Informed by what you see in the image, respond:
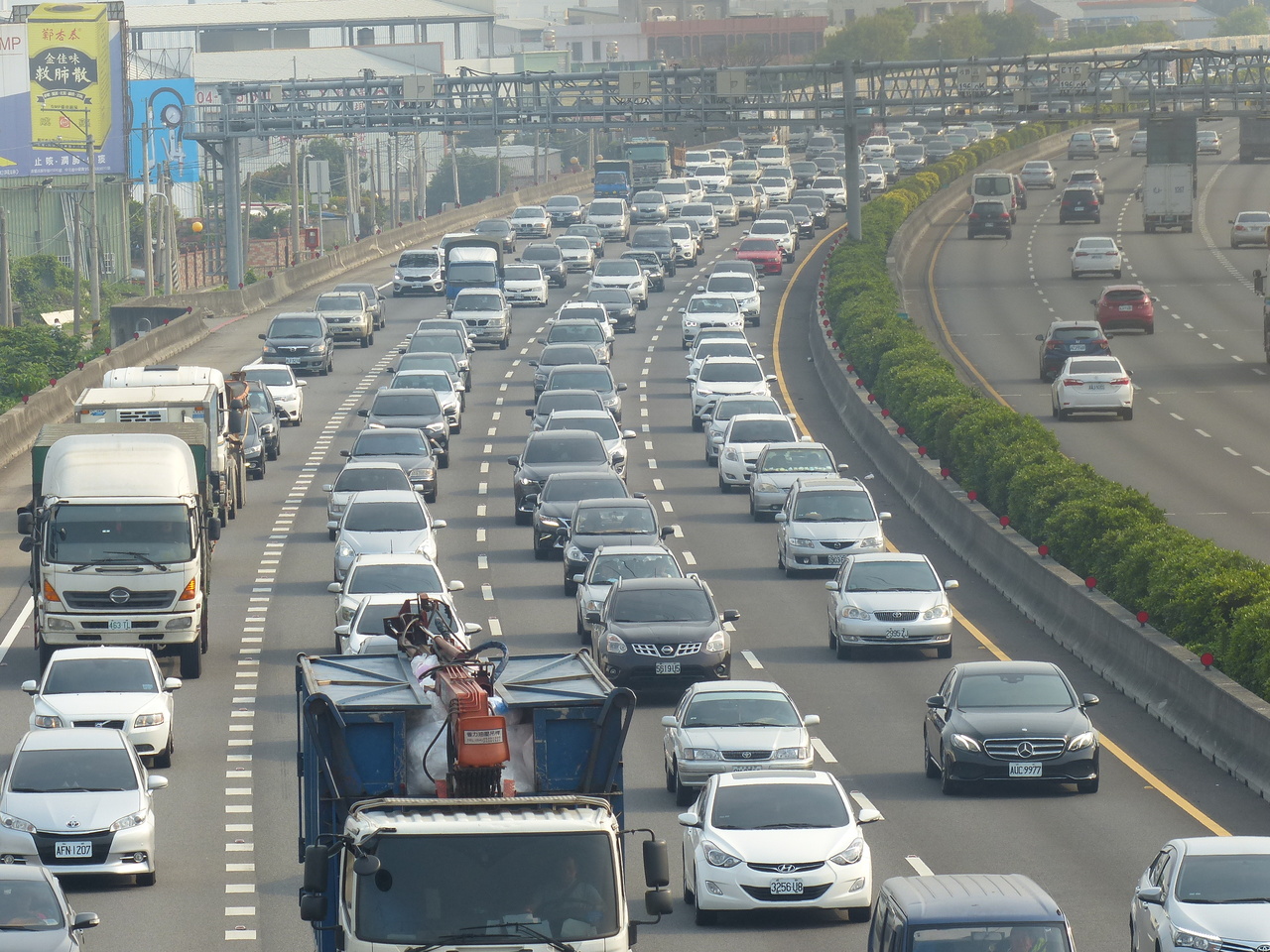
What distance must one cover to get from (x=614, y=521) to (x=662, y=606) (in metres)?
7.50

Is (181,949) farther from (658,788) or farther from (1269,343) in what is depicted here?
(1269,343)

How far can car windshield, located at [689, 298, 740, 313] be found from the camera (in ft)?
228

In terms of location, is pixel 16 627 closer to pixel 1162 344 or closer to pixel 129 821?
pixel 129 821

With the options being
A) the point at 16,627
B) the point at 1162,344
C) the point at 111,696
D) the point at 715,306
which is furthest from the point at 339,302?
the point at 111,696

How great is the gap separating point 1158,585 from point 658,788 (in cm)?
864

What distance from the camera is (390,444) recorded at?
46.2 metres

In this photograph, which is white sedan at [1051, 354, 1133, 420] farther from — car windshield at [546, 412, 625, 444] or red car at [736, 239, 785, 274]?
red car at [736, 239, 785, 274]

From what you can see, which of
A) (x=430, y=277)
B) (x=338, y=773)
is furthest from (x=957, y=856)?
(x=430, y=277)

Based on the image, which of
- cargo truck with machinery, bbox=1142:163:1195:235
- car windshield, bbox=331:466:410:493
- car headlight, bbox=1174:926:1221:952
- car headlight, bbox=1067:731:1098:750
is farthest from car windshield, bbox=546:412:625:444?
cargo truck with machinery, bbox=1142:163:1195:235

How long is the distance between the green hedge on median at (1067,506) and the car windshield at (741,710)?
546 cm

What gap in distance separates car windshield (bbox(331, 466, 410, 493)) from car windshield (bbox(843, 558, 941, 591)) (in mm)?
11662

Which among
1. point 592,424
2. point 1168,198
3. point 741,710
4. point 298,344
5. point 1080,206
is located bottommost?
→ point 741,710

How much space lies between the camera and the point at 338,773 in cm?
1493

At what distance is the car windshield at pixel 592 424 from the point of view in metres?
47.8
